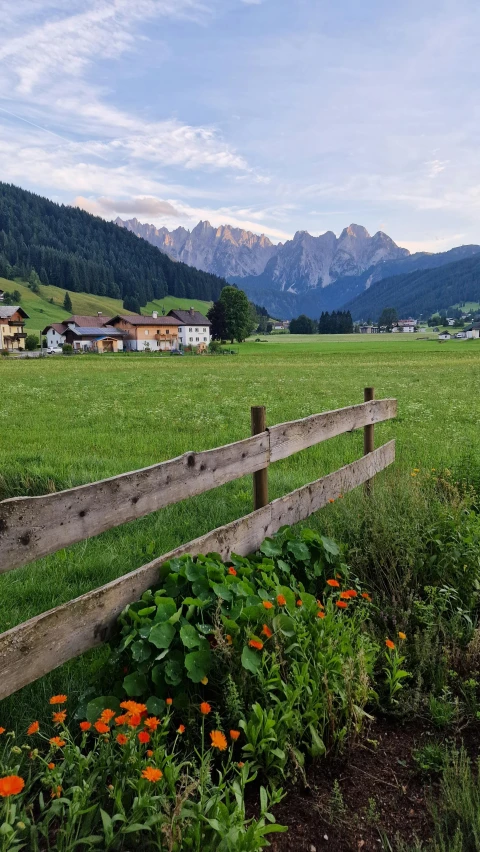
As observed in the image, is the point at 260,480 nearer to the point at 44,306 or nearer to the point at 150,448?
the point at 150,448

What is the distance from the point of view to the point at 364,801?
9.46 feet

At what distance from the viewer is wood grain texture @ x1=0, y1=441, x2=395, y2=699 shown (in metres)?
2.75

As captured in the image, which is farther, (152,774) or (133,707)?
(133,707)

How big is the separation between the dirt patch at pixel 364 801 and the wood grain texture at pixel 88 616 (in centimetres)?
149

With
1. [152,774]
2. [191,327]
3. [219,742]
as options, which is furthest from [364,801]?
[191,327]

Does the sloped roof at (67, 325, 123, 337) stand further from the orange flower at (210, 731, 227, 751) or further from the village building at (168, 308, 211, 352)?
the orange flower at (210, 731, 227, 751)

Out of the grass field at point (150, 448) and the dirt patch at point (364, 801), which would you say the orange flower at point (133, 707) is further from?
the dirt patch at point (364, 801)

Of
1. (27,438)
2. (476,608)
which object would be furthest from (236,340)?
(476,608)

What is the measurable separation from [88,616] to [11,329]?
425 feet

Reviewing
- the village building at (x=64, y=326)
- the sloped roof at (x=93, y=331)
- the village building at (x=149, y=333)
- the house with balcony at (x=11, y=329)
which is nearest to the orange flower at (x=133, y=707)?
the house with balcony at (x=11, y=329)

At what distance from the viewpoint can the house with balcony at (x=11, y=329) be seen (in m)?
113

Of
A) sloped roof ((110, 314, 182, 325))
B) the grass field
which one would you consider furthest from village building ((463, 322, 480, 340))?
the grass field

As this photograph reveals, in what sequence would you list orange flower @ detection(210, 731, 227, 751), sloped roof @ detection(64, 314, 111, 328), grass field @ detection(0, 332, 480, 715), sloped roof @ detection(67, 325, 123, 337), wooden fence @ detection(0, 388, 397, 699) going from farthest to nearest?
sloped roof @ detection(64, 314, 111, 328) → sloped roof @ detection(67, 325, 123, 337) → grass field @ detection(0, 332, 480, 715) → wooden fence @ detection(0, 388, 397, 699) → orange flower @ detection(210, 731, 227, 751)

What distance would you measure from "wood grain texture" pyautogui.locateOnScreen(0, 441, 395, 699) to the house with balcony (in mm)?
117808
